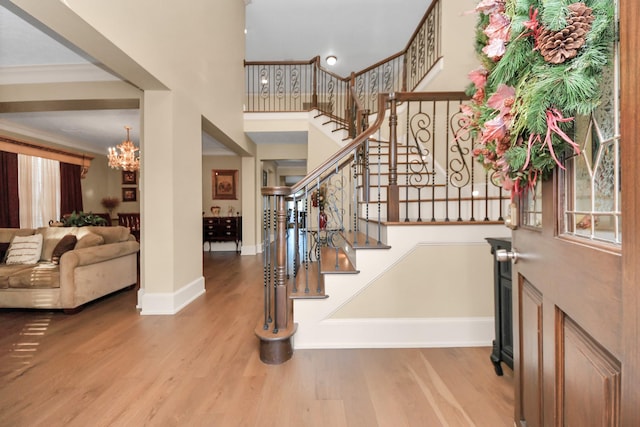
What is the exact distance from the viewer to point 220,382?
1.73 metres

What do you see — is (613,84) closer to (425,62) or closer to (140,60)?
(140,60)

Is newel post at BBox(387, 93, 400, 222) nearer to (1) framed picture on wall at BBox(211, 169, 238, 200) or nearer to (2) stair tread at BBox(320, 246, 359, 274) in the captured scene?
(2) stair tread at BBox(320, 246, 359, 274)

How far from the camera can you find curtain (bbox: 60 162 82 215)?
6367 mm

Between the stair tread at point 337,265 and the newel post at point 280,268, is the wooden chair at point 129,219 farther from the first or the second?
the newel post at point 280,268

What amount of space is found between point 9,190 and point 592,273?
26.2 feet

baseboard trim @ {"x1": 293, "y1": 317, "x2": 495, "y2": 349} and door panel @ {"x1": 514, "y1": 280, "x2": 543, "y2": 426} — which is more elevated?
door panel @ {"x1": 514, "y1": 280, "x2": 543, "y2": 426}

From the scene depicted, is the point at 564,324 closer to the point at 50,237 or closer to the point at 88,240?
the point at 88,240

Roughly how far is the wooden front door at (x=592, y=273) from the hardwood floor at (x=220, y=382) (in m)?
0.83

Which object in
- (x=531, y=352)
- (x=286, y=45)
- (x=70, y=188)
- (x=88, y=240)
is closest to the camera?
(x=531, y=352)

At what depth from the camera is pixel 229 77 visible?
15.0 ft

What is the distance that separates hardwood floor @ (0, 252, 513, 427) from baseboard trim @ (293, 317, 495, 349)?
0.24ft

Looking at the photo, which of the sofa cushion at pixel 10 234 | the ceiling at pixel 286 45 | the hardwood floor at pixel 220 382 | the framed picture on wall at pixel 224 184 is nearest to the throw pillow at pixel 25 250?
the sofa cushion at pixel 10 234

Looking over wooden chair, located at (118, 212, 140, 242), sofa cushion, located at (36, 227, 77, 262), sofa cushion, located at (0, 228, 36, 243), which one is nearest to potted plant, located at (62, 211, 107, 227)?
sofa cushion, located at (36, 227, 77, 262)

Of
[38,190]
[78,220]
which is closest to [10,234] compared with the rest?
[78,220]
